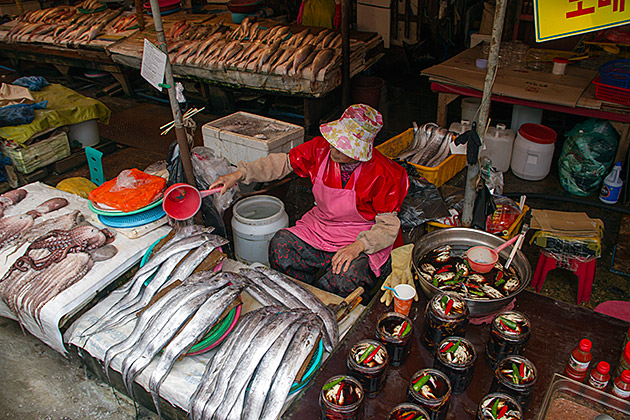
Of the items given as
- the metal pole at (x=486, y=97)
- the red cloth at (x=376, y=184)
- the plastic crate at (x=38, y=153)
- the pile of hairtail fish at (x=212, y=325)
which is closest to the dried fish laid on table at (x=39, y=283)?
the pile of hairtail fish at (x=212, y=325)

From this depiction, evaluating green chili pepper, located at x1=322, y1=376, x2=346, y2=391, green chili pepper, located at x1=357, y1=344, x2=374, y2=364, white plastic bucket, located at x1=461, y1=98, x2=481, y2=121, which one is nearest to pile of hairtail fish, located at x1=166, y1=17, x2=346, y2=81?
white plastic bucket, located at x1=461, y1=98, x2=481, y2=121

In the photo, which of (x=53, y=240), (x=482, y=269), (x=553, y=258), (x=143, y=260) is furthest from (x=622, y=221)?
(x=53, y=240)

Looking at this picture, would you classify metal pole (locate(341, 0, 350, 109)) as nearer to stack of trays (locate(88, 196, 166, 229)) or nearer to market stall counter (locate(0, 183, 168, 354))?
stack of trays (locate(88, 196, 166, 229))

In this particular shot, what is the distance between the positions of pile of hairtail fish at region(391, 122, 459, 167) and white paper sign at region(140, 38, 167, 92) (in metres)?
2.55

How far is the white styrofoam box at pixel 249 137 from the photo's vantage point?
13.1ft

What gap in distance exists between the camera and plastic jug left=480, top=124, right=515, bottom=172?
5.13m

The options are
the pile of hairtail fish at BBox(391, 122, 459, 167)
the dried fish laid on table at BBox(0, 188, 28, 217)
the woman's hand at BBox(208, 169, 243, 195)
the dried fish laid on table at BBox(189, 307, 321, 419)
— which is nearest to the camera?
the dried fish laid on table at BBox(189, 307, 321, 419)

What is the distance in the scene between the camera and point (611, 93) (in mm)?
4535

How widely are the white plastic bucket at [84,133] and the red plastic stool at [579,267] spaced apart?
543 centimetres

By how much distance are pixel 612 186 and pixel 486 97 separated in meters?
2.66

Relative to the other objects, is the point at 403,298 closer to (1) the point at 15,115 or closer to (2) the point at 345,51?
(2) the point at 345,51

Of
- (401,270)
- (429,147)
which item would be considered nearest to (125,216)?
(401,270)

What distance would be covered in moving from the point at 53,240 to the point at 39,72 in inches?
333

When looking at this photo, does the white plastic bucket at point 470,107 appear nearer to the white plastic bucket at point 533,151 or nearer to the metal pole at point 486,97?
the white plastic bucket at point 533,151
